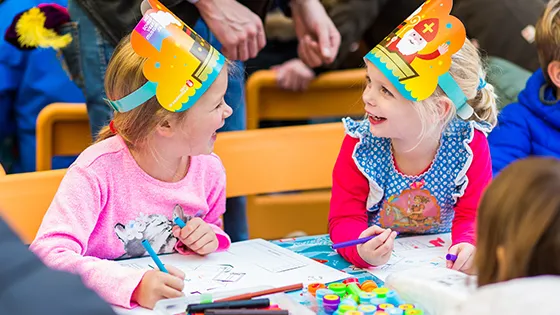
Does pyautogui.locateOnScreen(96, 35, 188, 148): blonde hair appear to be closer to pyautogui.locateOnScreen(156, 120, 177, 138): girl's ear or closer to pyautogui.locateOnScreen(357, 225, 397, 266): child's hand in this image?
pyautogui.locateOnScreen(156, 120, 177, 138): girl's ear

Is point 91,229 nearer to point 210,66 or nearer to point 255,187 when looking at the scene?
point 210,66

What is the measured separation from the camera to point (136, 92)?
1.42 m

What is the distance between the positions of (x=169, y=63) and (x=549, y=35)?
3.22ft

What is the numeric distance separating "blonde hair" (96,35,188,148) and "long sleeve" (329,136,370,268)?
13.5 inches

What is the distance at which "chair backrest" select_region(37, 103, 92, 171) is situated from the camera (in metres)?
2.21

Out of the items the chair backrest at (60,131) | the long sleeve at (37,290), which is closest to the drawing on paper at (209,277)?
the long sleeve at (37,290)

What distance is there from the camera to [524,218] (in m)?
0.80

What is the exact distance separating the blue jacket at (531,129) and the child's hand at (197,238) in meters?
0.74

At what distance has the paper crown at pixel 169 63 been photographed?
1.39m

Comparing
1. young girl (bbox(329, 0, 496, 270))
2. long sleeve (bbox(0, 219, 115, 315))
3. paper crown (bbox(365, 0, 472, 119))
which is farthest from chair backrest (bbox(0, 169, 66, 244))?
long sleeve (bbox(0, 219, 115, 315))

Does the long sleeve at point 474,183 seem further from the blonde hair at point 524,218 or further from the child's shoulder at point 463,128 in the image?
the blonde hair at point 524,218

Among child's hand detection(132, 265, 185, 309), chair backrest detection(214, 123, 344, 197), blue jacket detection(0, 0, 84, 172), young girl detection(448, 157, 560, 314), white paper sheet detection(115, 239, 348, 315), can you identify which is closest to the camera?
young girl detection(448, 157, 560, 314)

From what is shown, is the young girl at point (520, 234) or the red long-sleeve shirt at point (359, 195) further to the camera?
the red long-sleeve shirt at point (359, 195)

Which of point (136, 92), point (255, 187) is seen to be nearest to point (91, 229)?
point (136, 92)
